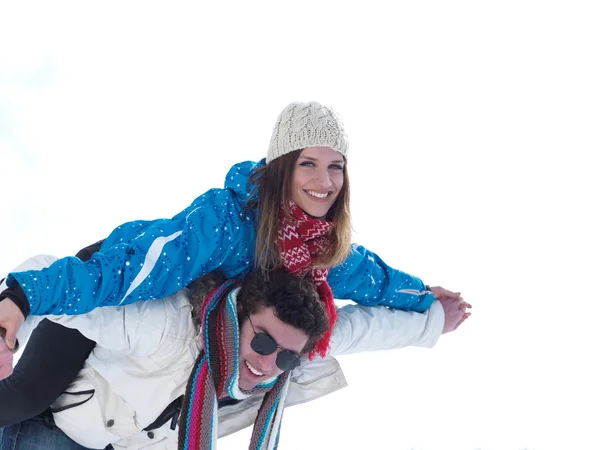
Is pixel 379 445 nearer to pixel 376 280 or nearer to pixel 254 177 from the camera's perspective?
pixel 376 280

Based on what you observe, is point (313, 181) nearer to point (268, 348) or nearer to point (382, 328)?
point (268, 348)

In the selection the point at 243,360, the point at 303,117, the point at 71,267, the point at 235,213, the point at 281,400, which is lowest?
the point at 281,400

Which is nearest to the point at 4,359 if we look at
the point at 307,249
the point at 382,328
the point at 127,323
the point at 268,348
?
the point at 127,323

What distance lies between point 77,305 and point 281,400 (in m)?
0.94

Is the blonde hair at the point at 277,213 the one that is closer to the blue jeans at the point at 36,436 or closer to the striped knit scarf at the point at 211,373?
the striped knit scarf at the point at 211,373

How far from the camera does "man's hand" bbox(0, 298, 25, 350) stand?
5.68 feet

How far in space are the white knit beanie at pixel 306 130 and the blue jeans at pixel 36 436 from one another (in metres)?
1.32

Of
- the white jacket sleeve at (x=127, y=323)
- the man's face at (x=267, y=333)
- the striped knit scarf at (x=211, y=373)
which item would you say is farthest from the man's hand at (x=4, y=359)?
the man's face at (x=267, y=333)

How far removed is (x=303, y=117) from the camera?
255 cm

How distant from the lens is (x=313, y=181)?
98.6 inches

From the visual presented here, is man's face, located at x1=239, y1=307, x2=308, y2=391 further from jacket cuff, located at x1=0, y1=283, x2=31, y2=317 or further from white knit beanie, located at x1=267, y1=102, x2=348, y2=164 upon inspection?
jacket cuff, located at x1=0, y1=283, x2=31, y2=317

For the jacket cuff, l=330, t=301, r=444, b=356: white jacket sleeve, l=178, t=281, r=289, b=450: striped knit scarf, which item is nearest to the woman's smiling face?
l=178, t=281, r=289, b=450: striped knit scarf

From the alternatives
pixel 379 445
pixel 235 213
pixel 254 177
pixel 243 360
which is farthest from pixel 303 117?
pixel 379 445

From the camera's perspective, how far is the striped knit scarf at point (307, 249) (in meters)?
2.46
